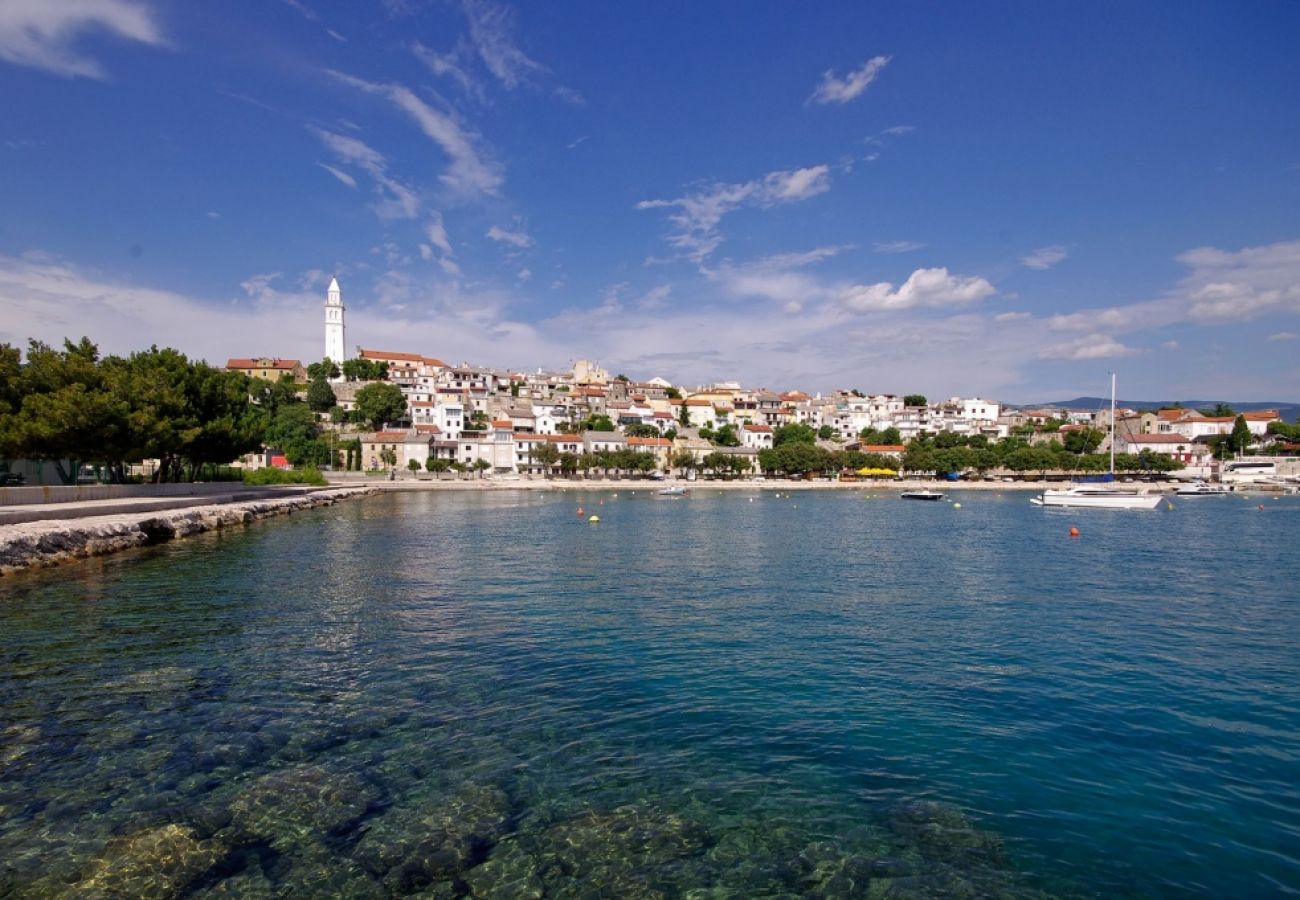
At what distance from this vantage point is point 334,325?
135875 mm

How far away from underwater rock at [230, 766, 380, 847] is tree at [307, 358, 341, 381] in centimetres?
12134

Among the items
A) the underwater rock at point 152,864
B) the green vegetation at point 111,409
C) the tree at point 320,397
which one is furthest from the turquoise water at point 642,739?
the tree at point 320,397

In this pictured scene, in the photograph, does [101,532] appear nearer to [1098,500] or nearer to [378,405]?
[1098,500]

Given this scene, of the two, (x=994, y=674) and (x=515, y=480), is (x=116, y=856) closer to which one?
(x=994, y=674)

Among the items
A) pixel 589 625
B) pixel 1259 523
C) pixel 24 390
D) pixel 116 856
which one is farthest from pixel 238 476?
pixel 1259 523

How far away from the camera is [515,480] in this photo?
92.3m

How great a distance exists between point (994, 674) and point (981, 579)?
11.6 meters

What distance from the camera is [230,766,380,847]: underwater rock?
6898 millimetres

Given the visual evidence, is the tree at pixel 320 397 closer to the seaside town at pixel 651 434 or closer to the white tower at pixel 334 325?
the seaside town at pixel 651 434

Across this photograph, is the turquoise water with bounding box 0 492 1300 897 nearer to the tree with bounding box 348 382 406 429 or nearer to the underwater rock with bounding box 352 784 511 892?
the underwater rock with bounding box 352 784 511 892

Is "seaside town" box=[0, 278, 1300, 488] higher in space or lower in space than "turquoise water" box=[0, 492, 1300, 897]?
higher

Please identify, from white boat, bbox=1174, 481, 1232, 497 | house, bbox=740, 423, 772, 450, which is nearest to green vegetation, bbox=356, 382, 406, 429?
house, bbox=740, 423, 772, 450

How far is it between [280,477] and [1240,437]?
436 feet

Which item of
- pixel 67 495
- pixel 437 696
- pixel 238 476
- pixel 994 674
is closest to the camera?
pixel 437 696
